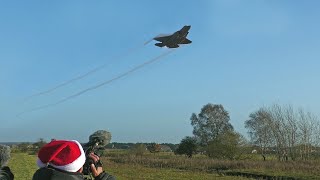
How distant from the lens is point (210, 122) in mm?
79000

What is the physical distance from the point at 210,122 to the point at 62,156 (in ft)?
252

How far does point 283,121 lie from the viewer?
66.1m

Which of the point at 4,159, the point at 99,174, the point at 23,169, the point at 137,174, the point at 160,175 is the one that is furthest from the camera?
the point at 137,174

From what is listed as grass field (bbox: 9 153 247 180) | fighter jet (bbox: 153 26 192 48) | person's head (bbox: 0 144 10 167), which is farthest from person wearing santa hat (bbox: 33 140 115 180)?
grass field (bbox: 9 153 247 180)

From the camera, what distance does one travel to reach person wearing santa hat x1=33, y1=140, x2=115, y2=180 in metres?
2.84

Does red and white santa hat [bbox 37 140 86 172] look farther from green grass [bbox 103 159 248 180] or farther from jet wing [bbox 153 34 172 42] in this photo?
green grass [bbox 103 159 248 180]

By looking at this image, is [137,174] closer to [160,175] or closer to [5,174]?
[160,175]

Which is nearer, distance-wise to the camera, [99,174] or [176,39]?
[99,174]

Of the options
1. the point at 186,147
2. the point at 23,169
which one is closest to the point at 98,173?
the point at 23,169

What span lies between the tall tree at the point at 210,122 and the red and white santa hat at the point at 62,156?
74.2 metres

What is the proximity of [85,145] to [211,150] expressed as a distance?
5886cm

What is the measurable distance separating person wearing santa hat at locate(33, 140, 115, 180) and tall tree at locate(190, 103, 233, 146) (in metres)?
74.2

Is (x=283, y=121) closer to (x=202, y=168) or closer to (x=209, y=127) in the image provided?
(x=209, y=127)

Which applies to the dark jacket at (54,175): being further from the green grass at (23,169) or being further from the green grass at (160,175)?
the green grass at (160,175)
